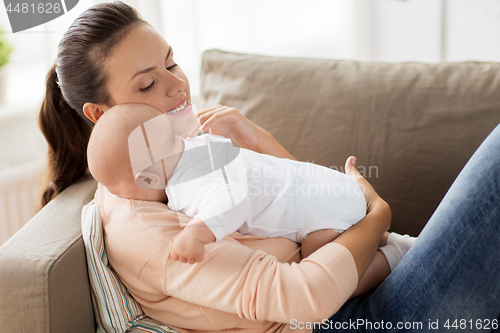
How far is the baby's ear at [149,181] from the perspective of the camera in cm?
85

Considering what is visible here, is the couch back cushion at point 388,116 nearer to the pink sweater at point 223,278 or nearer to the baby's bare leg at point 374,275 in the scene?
the baby's bare leg at point 374,275

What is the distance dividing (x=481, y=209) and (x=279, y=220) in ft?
1.28

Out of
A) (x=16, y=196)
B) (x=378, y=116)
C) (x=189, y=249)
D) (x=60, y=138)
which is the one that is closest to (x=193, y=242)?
(x=189, y=249)

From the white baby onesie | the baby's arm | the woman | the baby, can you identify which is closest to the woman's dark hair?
the woman

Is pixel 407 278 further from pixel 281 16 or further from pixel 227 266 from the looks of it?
pixel 281 16

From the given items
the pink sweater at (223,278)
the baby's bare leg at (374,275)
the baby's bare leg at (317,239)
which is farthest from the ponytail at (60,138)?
the baby's bare leg at (374,275)

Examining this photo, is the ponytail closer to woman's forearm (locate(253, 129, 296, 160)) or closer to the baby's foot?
woman's forearm (locate(253, 129, 296, 160))

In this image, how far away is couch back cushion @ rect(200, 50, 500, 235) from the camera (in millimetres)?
1233

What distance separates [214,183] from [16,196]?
4.34ft

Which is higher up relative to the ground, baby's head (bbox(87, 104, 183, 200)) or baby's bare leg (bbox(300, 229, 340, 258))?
baby's head (bbox(87, 104, 183, 200))

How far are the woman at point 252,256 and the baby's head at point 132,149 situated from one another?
5cm

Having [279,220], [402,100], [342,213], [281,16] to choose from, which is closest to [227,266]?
[279,220]

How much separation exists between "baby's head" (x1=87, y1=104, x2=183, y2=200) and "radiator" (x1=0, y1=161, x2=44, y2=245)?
105cm

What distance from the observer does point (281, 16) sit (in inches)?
82.6
